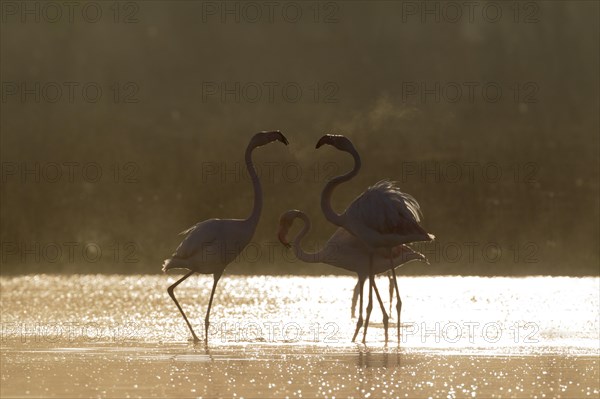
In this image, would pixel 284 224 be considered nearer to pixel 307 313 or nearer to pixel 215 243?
pixel 215 243

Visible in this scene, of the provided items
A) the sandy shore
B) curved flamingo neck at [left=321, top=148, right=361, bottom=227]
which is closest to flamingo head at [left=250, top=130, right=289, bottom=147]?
curved flamingo neck at [left=321, top=148, right=361, bottom=227]

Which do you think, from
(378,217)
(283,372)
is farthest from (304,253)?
(283,372)

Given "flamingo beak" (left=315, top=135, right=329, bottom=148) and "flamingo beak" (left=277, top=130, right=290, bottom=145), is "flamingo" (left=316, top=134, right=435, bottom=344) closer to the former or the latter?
"flamingo beak" (left=315, top=135, right=329, bottom=148)

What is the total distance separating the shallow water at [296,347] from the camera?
9852mm

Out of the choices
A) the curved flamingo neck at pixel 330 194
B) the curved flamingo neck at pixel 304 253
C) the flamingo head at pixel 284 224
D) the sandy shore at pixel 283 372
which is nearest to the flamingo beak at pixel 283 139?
the curved flamingo neck at pixel 330 194

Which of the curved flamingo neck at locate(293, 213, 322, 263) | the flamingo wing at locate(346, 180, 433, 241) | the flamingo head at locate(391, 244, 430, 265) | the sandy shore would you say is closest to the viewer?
the sandy shore

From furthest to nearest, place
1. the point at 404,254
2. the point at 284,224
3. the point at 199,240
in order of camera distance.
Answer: the point at 284,224 → the point at 404,254 → the point at 199,240

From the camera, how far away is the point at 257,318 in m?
16.3

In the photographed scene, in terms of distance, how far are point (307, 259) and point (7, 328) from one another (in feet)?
13.0

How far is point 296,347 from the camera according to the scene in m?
12.6

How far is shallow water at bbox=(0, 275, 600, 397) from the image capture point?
985 centimetres

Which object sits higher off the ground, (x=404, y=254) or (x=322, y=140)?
(x=322, y=140)

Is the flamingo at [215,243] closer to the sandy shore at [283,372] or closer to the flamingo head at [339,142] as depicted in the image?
the flamingo head at [339,142]

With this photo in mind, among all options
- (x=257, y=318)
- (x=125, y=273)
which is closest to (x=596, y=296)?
(x=257, y=318)
